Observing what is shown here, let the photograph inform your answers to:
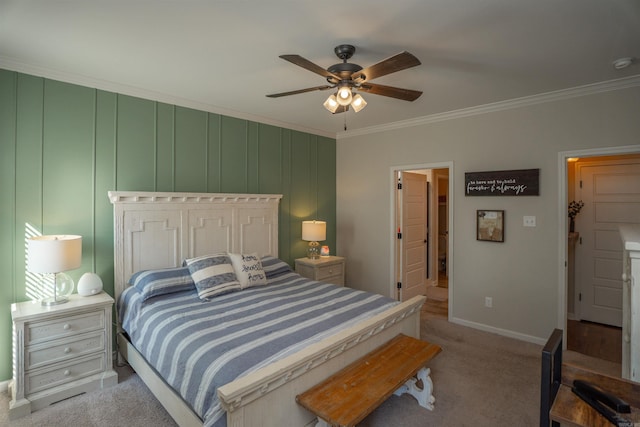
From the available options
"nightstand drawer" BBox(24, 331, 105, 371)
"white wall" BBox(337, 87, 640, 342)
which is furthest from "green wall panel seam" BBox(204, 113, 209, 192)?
"white wall" BBox(337, 87, 640, 342)

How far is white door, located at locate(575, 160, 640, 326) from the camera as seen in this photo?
3.90 m

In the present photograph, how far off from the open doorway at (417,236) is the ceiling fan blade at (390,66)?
92.9 inches

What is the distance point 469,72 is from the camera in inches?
108

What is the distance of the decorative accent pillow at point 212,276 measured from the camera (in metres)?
2.84

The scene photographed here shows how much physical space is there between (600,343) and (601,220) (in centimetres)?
151

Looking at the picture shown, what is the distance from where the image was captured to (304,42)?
2230 millimetres

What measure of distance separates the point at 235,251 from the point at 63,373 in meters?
1.82

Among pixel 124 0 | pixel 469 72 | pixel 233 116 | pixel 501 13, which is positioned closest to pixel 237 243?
pixel 233 116

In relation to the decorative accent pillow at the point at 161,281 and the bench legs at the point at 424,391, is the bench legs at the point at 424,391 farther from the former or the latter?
the decorative accent pillow at the point at 161,281

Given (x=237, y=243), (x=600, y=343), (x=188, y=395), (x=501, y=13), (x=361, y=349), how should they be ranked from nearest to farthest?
(x=188, y=395), (x=501, y=13), (x=361, y=349), (x=600, y=343), (x=237, y=243)

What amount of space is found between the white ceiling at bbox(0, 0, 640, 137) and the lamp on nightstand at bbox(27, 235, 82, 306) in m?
1.40

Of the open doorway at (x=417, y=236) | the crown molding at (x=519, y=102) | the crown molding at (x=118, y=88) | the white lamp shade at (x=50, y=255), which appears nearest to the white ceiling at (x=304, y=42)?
the crown molding at (x=118, y=88)

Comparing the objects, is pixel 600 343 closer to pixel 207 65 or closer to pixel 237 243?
pixel 237 243

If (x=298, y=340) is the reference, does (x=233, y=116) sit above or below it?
above
